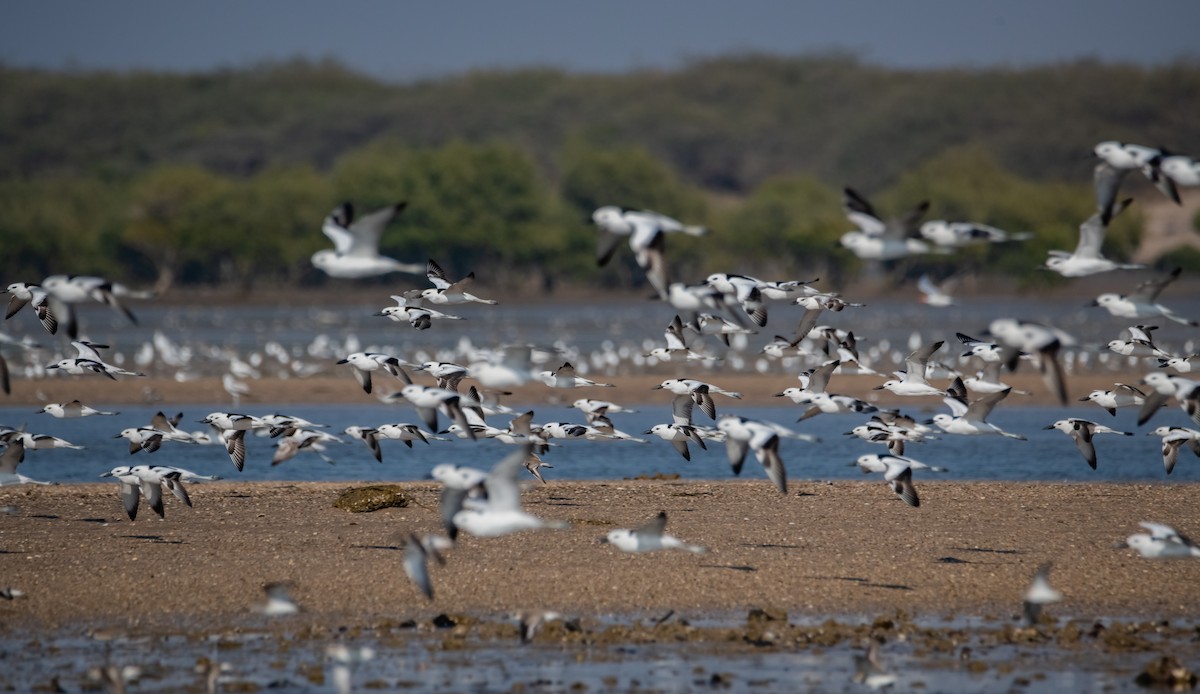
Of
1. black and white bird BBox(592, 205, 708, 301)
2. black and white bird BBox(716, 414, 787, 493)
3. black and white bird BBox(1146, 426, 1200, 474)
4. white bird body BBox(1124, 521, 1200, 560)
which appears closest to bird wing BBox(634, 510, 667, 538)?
black and white bird BBox(716, 414, 787, 493)

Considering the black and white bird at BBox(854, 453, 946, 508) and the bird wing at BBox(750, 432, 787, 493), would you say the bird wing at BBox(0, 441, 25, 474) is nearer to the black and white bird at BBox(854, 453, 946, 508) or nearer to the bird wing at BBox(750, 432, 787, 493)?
the bird wing at BBox(750, 432, 787, 493)

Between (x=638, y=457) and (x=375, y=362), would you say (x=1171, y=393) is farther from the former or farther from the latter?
(x=638, y=457)

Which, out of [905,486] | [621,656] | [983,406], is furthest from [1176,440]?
[621,656]

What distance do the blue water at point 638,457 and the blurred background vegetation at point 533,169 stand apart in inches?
975

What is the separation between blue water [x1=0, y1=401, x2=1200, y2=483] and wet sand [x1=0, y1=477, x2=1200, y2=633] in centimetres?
333

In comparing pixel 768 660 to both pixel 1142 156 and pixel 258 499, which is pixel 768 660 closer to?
pixel 1142 156

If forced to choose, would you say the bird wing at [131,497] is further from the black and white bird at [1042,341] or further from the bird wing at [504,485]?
the black and white bird at [1042,341]

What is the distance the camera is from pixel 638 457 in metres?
27.5

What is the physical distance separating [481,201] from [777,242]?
2046 cm

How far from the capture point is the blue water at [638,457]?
24.7 metres

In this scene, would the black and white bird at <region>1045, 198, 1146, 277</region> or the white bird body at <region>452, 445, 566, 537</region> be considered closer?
the white bird body at <region>452, 445, 566, 537</region>

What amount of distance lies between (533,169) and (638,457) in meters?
86.6

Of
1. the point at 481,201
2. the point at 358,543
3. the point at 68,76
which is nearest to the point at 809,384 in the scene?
the point at 358,543

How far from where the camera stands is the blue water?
Answer: 24.7m
